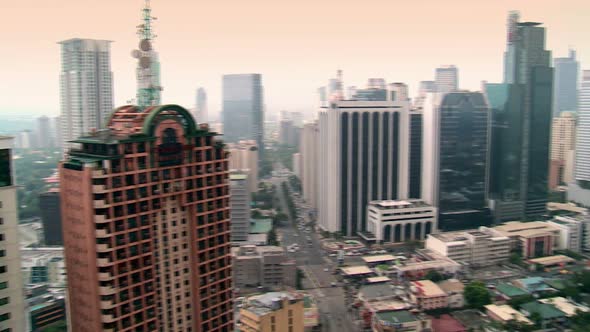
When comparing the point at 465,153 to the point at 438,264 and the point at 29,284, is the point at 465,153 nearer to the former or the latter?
the point at 438,264

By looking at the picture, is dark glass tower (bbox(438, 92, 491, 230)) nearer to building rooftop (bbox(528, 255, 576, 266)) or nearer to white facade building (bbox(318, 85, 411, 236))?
white facade building (bbox(318, 85, 411, 236))

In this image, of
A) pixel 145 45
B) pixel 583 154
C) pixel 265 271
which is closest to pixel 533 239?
pixel 265 271

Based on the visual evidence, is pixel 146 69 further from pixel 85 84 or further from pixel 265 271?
pixel 85 84

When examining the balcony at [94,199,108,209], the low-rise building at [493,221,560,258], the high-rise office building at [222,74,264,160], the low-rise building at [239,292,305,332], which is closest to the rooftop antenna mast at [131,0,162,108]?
the balcony at [94,199,108,209]

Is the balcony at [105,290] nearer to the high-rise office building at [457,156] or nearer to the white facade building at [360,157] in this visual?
the white facade building at [360,157]

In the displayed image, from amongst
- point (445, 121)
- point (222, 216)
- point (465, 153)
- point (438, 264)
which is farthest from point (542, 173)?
point (222, 216)

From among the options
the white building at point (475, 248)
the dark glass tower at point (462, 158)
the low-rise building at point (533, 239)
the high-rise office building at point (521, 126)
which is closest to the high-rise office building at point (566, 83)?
the high-rise office building at point (521, 126)
